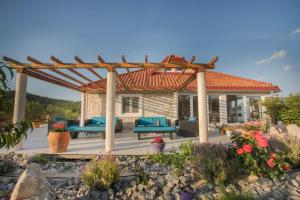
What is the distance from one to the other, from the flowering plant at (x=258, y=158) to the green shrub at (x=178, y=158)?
112 centimetres

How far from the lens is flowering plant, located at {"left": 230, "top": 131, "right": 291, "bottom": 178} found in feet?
11.4

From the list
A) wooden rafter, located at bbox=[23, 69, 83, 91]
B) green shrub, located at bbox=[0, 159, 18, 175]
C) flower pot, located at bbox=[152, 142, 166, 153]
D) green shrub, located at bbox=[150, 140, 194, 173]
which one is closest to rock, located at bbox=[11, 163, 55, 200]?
green shrub, located at bbox=[0, 159, 18, 175]

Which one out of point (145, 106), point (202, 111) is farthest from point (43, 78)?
point (202, 111)

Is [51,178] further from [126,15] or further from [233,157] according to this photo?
[126,15]

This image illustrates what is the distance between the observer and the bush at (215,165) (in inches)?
135

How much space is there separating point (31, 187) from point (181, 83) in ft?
34.7

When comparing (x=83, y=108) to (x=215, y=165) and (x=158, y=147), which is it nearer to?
(x=158, y=147)

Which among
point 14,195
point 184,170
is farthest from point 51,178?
point 184,170

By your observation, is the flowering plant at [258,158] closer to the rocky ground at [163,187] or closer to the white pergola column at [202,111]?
the rocky ground at [163,187]

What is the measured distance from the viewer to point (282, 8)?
1075cm

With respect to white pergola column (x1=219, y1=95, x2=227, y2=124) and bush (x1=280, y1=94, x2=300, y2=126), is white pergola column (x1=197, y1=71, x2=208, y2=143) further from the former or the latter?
white pergola column (x1=219, y1=95, x2=227, y2=124)

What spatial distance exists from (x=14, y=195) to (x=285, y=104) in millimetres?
11035

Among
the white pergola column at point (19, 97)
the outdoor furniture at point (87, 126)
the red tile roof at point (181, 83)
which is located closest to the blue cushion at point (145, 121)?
the outdoor furniture at point (87, 126)

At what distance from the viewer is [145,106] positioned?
1164cm
